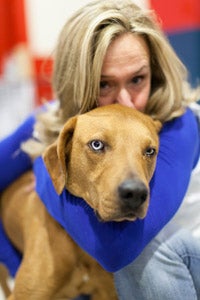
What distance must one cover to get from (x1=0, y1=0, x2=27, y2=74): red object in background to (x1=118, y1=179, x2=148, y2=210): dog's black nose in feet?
12.8

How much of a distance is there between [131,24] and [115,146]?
0.41 m

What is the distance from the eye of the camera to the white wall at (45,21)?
13.9 ft

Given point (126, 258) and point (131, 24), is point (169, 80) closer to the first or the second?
point (131, 24)

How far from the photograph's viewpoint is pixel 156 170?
1.24 metres

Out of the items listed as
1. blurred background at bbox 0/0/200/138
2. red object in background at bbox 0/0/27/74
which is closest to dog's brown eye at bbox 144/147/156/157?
blurred background at bbox 0/0/200/138

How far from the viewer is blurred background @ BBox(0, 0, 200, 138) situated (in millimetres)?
3510

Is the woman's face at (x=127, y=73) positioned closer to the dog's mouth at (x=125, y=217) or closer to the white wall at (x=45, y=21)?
the dog's mouth at (x=125, y=217)

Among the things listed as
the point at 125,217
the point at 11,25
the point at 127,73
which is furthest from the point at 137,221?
the point at 11,25

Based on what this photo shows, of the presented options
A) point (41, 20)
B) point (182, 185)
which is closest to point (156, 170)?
point (182, 185)

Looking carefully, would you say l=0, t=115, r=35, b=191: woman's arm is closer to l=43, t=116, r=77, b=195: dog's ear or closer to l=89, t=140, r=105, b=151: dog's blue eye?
l=43, t=116, r=77, b=195: dog's ear

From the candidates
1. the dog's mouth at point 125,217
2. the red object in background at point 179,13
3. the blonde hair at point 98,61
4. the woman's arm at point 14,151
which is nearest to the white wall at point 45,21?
the red object in background at point 179,13

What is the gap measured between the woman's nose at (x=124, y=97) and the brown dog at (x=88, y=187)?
3.1 inches

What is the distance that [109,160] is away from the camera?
111 cm

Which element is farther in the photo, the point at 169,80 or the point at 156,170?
the point at 169,80
